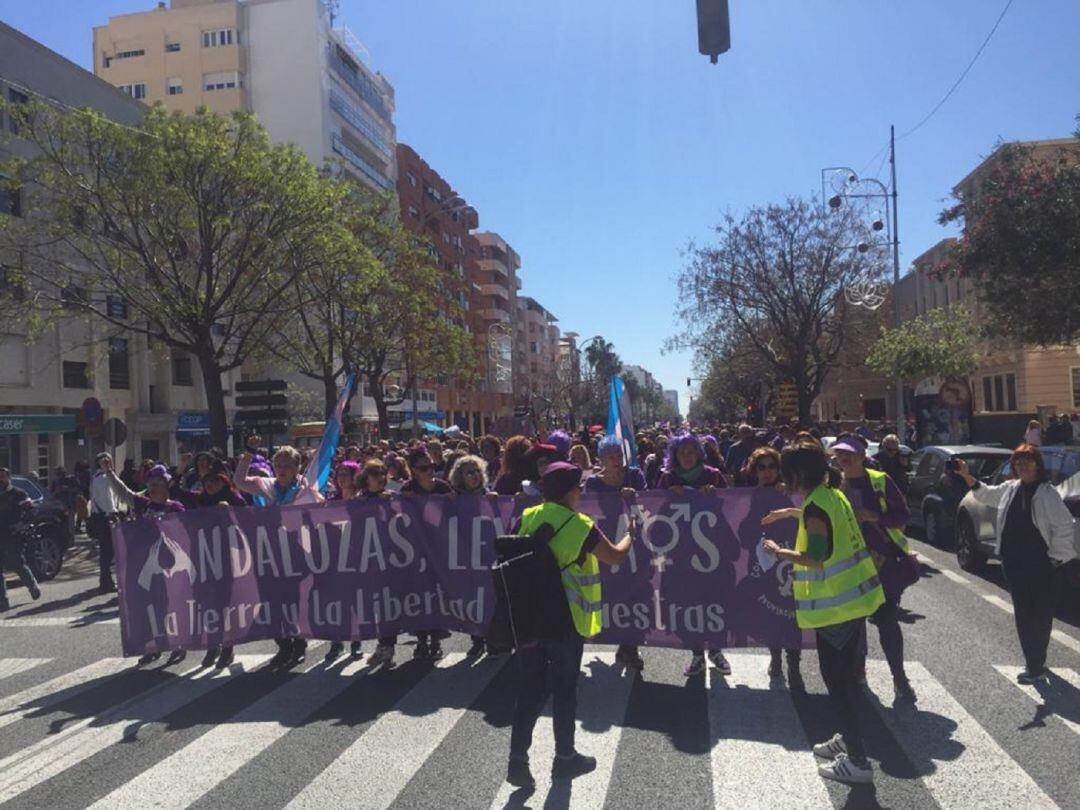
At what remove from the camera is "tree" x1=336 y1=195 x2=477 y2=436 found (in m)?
28.8

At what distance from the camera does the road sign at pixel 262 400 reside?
59.7 ft

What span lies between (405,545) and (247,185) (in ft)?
50.5

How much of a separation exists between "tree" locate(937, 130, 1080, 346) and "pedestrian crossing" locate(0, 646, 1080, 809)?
11135mm

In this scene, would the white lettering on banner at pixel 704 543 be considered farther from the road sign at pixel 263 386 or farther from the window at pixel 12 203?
the window at pixel 12 203

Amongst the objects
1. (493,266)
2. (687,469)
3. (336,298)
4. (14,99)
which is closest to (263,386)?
(336,298)

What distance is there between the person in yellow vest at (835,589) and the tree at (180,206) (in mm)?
17818

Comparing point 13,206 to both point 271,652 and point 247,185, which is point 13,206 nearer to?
point 247,185

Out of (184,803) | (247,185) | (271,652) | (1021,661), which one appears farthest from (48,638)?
(247,185)

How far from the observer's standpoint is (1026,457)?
245 inches

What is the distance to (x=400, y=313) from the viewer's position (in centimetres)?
3031

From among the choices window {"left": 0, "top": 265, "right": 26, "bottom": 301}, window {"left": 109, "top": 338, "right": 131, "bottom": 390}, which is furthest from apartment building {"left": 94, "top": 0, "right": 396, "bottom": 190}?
window {"left": 0, "top": 265, "right": 26, "bottom": 301}

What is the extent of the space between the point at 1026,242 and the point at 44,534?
638 inches

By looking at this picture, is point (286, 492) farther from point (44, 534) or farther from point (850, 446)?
point (44, 534)

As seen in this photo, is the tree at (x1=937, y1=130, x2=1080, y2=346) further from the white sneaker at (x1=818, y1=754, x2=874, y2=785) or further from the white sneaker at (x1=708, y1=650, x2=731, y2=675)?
the white sneaker at (x1=818, y1=754, x2=874, y2=785)
